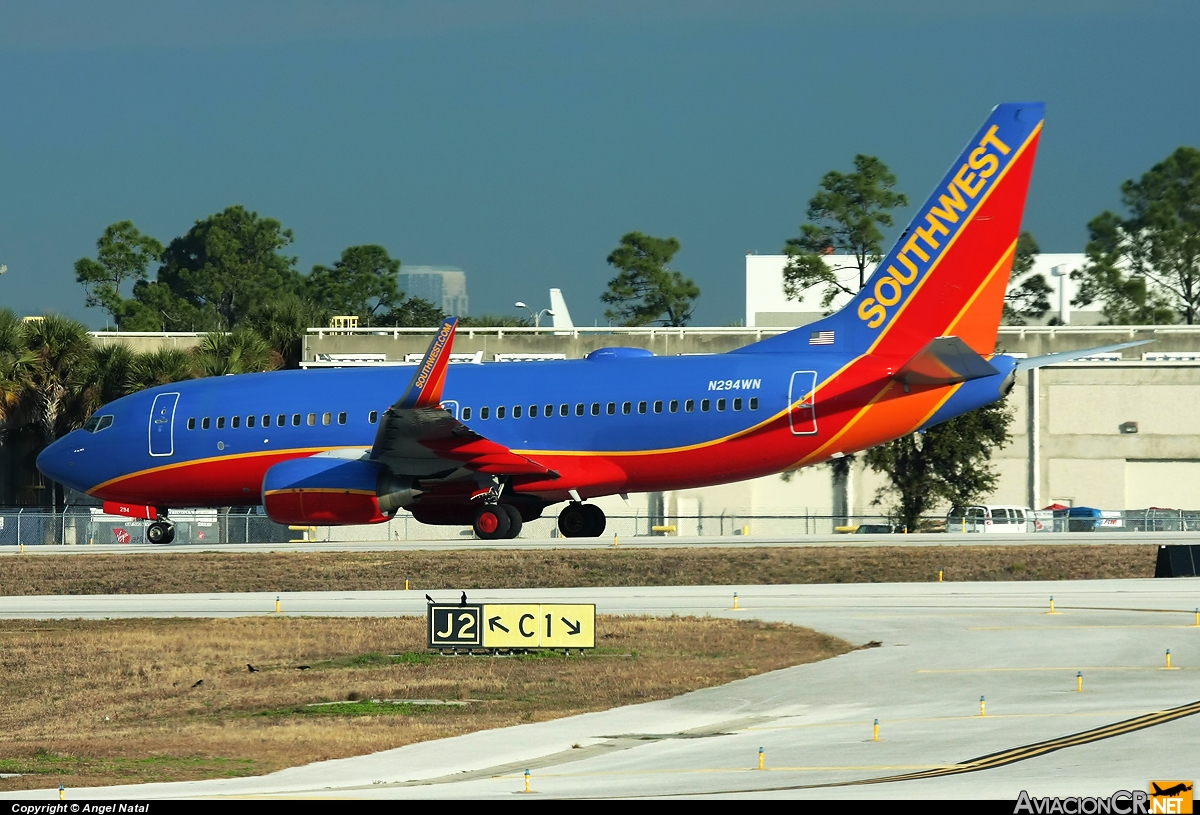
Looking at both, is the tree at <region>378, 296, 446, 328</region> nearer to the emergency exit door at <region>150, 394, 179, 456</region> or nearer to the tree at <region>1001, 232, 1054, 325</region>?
the tree at <region>1001, 232, 1054, 325</region>

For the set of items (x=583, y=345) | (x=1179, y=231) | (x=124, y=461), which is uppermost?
(x=1179, y=231)

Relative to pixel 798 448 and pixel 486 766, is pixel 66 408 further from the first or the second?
pixel 486 766

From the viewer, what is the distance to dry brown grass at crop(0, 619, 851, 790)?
16734 millimetres

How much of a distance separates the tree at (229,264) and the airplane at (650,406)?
9875 cm

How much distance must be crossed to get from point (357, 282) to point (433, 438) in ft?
310

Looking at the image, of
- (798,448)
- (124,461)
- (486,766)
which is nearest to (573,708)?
(486,766)

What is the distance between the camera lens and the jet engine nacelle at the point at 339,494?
3500 centimetres

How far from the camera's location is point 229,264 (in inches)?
5576

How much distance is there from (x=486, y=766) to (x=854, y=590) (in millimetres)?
16052

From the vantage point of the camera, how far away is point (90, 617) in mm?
29266

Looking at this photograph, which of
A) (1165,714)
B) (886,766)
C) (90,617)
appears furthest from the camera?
(90,617)

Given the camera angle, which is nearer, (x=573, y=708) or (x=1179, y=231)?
(x=573, y=708)

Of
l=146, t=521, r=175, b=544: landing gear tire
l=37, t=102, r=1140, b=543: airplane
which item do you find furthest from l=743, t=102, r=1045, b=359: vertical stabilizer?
l=146, t=521, r=175, b=544: landing gear tire

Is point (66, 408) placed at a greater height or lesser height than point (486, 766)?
greater
